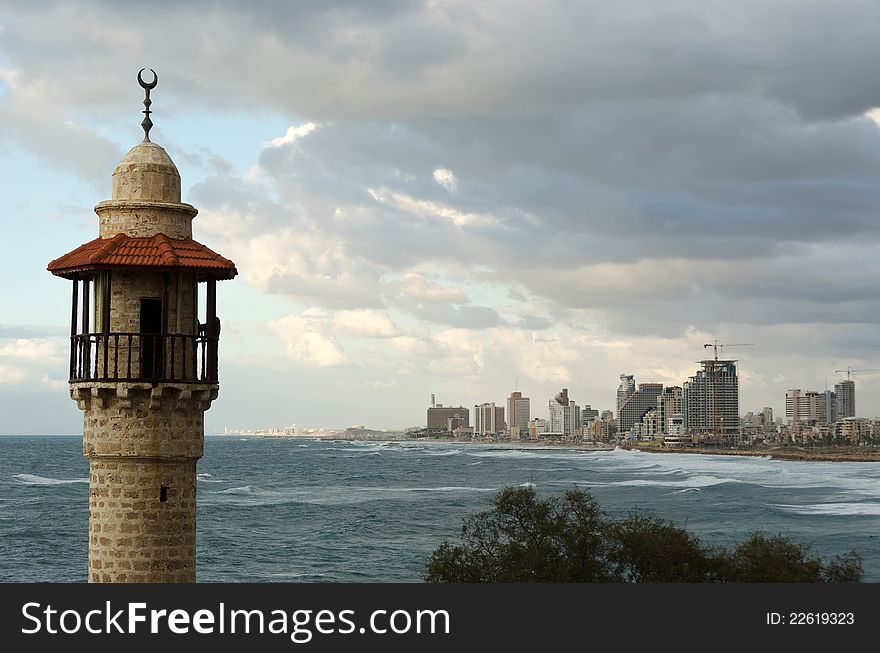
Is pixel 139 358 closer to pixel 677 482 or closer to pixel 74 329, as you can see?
pixel 74 329

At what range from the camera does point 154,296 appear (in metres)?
20.7

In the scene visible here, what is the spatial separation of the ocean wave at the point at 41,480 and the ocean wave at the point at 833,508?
86.9 meters

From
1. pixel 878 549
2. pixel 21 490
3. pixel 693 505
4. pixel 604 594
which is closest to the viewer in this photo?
pixel 604 594

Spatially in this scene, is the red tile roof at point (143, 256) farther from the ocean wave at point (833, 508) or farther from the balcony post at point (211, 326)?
the ocean wave at point (833, 508)

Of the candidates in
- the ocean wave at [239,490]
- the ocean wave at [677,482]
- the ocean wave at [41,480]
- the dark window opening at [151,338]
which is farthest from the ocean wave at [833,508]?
the dark window opening at [151,338]

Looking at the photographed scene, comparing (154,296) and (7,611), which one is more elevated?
(154,296)

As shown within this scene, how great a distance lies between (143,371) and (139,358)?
0.26 metres

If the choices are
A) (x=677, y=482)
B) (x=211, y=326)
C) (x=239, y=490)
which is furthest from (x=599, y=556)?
(x=677, y=482)

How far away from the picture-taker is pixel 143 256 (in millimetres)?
20406

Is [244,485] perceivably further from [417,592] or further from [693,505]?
[417,592]

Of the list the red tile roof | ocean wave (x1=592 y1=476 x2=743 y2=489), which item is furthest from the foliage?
ocean wave (x1=592 y1=476 x2=743 y2=489)

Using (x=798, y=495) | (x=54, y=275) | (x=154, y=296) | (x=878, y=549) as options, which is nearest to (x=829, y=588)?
(x=154, y=296)

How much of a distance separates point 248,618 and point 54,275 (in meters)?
8.39

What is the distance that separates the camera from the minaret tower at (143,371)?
19.8 m
